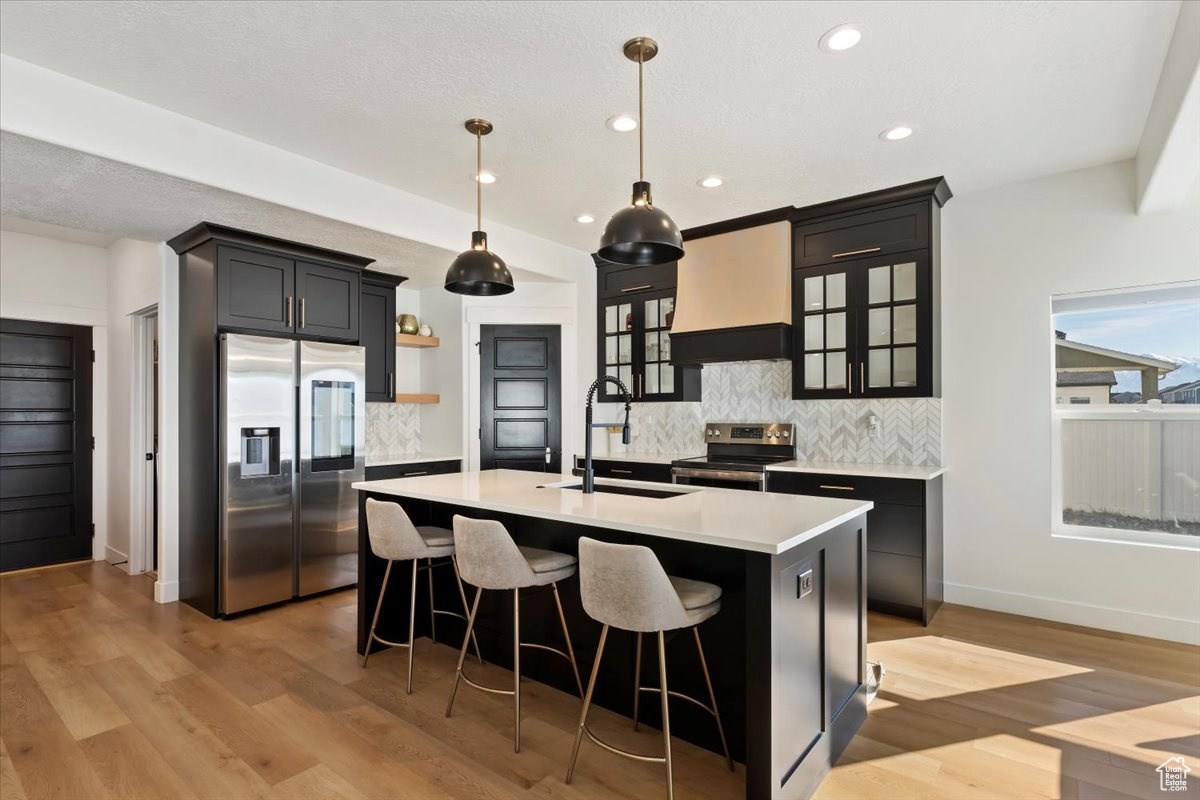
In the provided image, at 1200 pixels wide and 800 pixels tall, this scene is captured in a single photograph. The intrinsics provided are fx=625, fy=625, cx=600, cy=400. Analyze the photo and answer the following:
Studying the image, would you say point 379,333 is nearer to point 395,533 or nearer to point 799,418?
point 395,533

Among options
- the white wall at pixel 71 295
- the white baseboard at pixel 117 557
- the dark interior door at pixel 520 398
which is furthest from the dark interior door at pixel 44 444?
the dark interior door at pixel 520 398

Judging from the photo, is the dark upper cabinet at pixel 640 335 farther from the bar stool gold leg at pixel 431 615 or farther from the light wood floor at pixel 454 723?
the bar stool gold leg at pixel 431 615

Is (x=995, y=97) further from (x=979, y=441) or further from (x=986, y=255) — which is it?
(x=979, y=441)

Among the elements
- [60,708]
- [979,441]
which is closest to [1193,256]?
[979,441]

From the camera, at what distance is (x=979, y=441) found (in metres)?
4.11

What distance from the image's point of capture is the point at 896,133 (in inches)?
128

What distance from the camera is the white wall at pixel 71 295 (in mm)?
5035

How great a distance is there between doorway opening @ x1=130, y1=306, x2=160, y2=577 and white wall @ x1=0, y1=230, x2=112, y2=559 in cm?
80

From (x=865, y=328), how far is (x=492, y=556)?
3.10 meters

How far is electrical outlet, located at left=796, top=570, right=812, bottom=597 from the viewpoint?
205cm

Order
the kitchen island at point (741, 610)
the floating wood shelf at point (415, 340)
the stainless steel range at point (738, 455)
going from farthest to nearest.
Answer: the floating wood shelf at point (415, 340), the stainless steel range at point (738, 455), the kitchen island at point (741, 610)

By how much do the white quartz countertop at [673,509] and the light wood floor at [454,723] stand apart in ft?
2.91

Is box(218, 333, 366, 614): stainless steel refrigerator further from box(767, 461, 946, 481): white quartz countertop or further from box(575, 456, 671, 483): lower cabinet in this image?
box(767, 461, 946, 481): white quartz countertop

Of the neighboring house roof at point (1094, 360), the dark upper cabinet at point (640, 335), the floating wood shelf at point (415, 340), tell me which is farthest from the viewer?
the floating wood shelf at point (415, 340)
